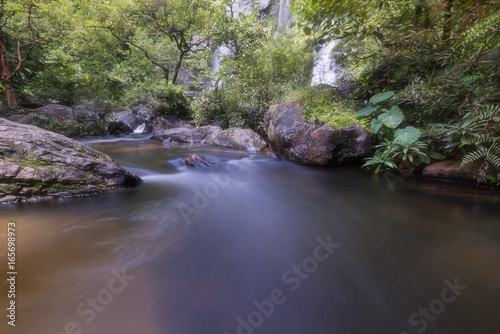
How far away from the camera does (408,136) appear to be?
350 cm

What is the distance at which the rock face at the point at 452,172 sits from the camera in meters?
3.39

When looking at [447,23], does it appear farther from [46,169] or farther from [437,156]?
[46,169]

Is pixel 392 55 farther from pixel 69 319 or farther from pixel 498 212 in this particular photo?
pixel 69 319

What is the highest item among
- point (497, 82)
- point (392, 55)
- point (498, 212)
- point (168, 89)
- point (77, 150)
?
point (168, 89)

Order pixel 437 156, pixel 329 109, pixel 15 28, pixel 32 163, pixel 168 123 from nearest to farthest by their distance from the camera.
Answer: pixel 32 163 → pixel 437 156 → pixel 329 109 → pixel 15 28 → pixel 168 123

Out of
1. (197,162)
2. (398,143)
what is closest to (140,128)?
(197,162)

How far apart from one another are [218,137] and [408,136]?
6.73m

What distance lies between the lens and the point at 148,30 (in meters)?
13.9

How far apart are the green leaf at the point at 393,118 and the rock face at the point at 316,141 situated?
665 millimetres

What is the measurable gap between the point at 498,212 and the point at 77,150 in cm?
610

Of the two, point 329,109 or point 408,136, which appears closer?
point 408,136

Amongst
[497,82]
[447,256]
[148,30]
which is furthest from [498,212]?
[148,30]

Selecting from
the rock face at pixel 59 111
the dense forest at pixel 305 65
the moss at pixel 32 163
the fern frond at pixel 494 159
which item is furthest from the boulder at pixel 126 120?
the fern frond at pixel 494 159

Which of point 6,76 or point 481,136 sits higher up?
point 6,76
